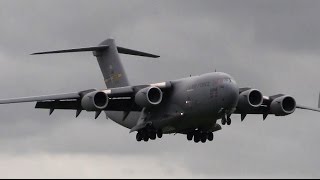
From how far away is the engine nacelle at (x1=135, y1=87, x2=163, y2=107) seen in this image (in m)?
53.3

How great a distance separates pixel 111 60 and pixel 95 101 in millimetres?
8235

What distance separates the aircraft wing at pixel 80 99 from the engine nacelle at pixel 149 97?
1.83ft

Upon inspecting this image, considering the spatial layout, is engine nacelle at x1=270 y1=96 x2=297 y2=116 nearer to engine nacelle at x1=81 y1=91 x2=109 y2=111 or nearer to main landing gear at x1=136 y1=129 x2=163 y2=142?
main landing gear at x1=136 y1=129 x2=163 y2=142

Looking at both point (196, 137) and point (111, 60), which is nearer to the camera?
point (196, 137)

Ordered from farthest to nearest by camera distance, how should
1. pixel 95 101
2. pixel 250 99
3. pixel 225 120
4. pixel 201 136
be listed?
pixel 201 136
pixel 250 99
pixel 225 120
pixel 95 101

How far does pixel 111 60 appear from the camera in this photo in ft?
200

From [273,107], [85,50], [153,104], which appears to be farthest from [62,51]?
[273,107]

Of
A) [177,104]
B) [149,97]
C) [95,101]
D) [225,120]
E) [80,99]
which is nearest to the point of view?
[95,101]

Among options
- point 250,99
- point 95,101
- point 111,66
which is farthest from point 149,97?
point 111,66

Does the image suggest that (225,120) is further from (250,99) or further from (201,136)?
(201,136)

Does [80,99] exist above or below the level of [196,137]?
above

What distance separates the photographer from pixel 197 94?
53.2m

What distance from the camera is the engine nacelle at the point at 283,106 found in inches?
2229

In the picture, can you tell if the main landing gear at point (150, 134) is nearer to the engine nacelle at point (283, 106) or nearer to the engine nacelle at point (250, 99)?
the engine nacelle at point (250, 99)
